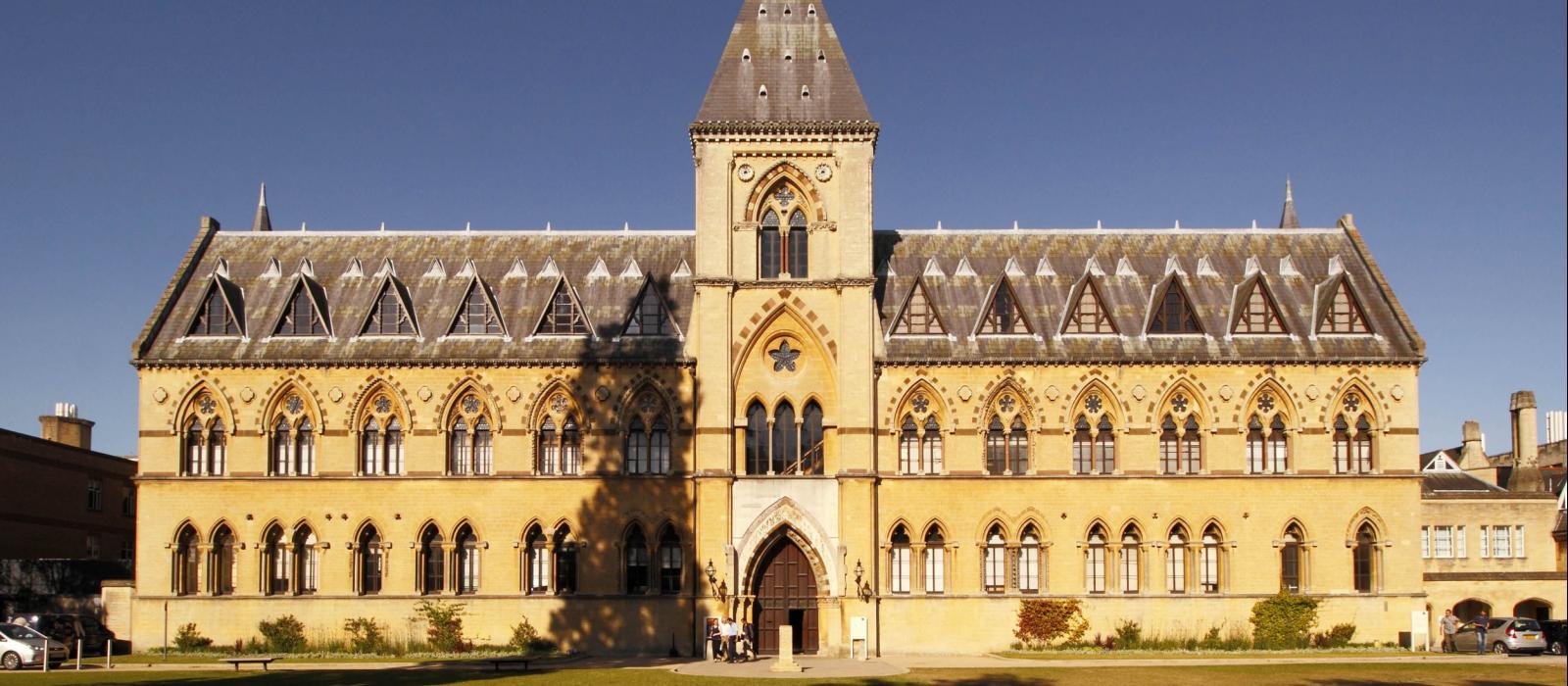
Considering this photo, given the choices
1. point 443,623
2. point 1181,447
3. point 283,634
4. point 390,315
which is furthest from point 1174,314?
point 283,634

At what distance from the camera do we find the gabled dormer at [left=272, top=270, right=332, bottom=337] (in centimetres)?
5456

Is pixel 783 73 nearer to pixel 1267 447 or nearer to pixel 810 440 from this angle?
pixel 810 440

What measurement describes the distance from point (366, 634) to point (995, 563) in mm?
21104

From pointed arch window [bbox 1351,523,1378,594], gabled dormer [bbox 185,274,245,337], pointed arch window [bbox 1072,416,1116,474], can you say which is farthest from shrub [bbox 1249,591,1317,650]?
gabled dormer [bbox 185,274,245,337]

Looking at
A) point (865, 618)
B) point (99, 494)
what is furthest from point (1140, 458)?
point (99, 494)

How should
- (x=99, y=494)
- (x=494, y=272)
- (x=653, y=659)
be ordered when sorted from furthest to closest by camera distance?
(x=99, y=494) < (x=494, y=272) < (x=653, y=659)

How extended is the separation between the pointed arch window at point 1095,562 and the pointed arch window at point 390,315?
24288mm

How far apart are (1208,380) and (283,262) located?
3313cm

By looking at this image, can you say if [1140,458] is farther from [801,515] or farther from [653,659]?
[653,659]

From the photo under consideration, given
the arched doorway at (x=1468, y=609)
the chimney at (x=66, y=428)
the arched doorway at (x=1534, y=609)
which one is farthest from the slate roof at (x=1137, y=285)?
the chimney at (x=66, y=428)

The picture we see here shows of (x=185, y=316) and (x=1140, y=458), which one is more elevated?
(x=185, y=316)

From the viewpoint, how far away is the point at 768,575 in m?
52.6

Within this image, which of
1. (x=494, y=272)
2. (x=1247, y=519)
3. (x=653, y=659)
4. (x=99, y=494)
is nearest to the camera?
(x=653, y=659)

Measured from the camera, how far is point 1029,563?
53094mm
